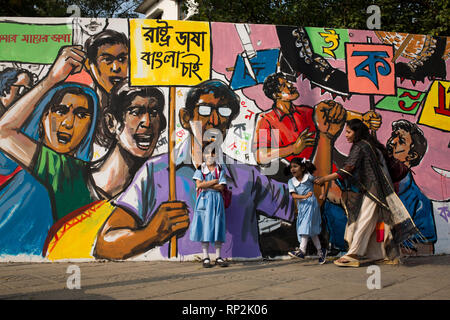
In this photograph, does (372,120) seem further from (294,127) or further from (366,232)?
(366,232)

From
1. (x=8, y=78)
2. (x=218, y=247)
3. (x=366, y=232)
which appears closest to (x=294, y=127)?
(x=366, y=232)

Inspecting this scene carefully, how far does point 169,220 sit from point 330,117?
2956mm

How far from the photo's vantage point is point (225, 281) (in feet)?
15.0

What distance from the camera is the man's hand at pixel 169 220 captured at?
604 cm

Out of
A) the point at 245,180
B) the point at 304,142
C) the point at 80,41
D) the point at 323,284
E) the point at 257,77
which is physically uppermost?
the point at 80,41

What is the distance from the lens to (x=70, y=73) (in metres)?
6.17

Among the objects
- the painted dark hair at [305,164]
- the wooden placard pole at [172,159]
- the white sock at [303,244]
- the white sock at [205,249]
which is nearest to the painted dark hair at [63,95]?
the wooden placard pole at [172,159]

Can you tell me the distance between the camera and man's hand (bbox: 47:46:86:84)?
20.2 feet

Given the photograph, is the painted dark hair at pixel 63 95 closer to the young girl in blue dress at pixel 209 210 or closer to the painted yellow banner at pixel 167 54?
the painted yellow banner at pixel 167 54

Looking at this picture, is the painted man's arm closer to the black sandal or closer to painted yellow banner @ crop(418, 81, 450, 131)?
the black sandal
